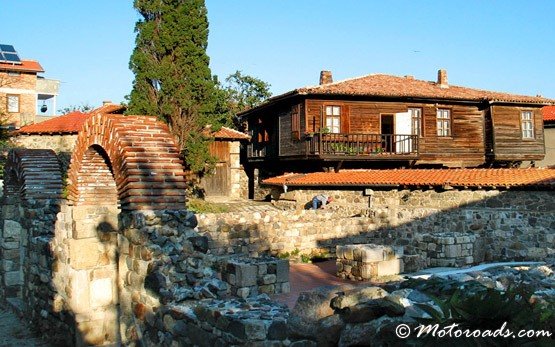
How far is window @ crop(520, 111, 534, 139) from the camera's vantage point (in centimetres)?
2527

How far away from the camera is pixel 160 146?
6.33 meters

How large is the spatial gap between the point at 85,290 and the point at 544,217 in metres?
13.3

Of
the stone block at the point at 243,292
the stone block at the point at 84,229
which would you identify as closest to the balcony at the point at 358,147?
the stone block at the point at 243,292

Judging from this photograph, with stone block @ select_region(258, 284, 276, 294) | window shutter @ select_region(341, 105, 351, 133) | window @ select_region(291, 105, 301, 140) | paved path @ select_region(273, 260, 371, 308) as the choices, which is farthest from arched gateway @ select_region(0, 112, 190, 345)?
window shutter @ select_region(341, 105, 351, 133)

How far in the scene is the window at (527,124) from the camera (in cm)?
2527

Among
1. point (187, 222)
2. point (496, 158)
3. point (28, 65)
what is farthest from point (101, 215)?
point (28, 65)

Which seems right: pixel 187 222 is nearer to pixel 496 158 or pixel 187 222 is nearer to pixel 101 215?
pixel 101 215

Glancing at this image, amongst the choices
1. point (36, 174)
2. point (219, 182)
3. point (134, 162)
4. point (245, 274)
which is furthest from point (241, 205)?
point (134, 162)

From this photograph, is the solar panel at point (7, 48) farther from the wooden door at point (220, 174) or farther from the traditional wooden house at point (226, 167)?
the wooden door at point (220, 174)

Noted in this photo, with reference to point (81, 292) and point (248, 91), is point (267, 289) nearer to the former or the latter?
point (81, 292)

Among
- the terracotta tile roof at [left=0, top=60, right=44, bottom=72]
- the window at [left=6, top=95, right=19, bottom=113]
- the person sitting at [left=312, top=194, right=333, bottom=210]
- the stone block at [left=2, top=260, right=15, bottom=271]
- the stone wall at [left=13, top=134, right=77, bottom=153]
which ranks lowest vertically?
the stone block at [left=2, top=260, right=15, bottom=271]

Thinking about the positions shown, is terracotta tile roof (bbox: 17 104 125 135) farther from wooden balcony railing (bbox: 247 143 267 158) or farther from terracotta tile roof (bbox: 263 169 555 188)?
terracotta tile roof (bbox: 263 169 555 188)

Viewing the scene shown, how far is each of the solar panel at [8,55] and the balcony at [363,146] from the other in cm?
1992

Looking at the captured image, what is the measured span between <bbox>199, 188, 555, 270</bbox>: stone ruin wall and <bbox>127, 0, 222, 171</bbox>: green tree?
811 centimetres
